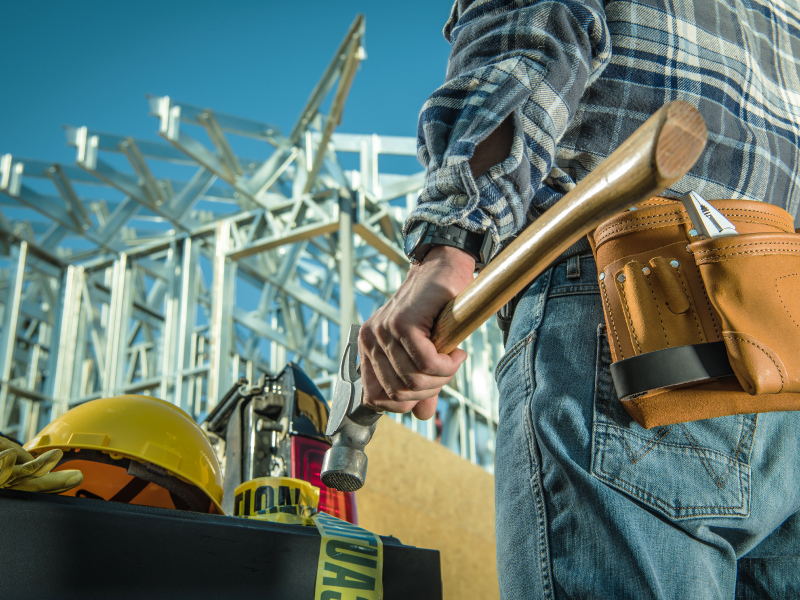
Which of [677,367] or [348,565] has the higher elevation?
[677,367]

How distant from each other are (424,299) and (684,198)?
0.42m

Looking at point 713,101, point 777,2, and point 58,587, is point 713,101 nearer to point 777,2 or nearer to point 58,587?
point 777,2

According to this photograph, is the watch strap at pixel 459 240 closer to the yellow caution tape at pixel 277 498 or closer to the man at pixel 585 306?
the man at pixel 585 306

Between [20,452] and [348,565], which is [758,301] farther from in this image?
[20,452]

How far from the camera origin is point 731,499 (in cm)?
94

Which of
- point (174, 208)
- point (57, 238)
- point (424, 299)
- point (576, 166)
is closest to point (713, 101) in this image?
point (576, 166)

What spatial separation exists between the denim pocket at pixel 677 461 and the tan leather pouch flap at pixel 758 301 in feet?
0.37

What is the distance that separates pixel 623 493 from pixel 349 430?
513 mm

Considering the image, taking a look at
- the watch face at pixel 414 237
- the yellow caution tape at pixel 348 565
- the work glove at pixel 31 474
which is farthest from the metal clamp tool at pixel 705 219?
the work glove at pixel 31 474

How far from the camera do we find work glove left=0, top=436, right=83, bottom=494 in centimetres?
100

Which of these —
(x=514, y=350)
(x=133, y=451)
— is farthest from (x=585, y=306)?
(x=133, y=451)

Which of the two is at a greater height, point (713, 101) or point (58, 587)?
point (713, 101)

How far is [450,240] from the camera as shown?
1075 mm

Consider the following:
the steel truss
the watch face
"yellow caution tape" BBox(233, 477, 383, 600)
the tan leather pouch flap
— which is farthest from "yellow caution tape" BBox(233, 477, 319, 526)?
the steel truss
